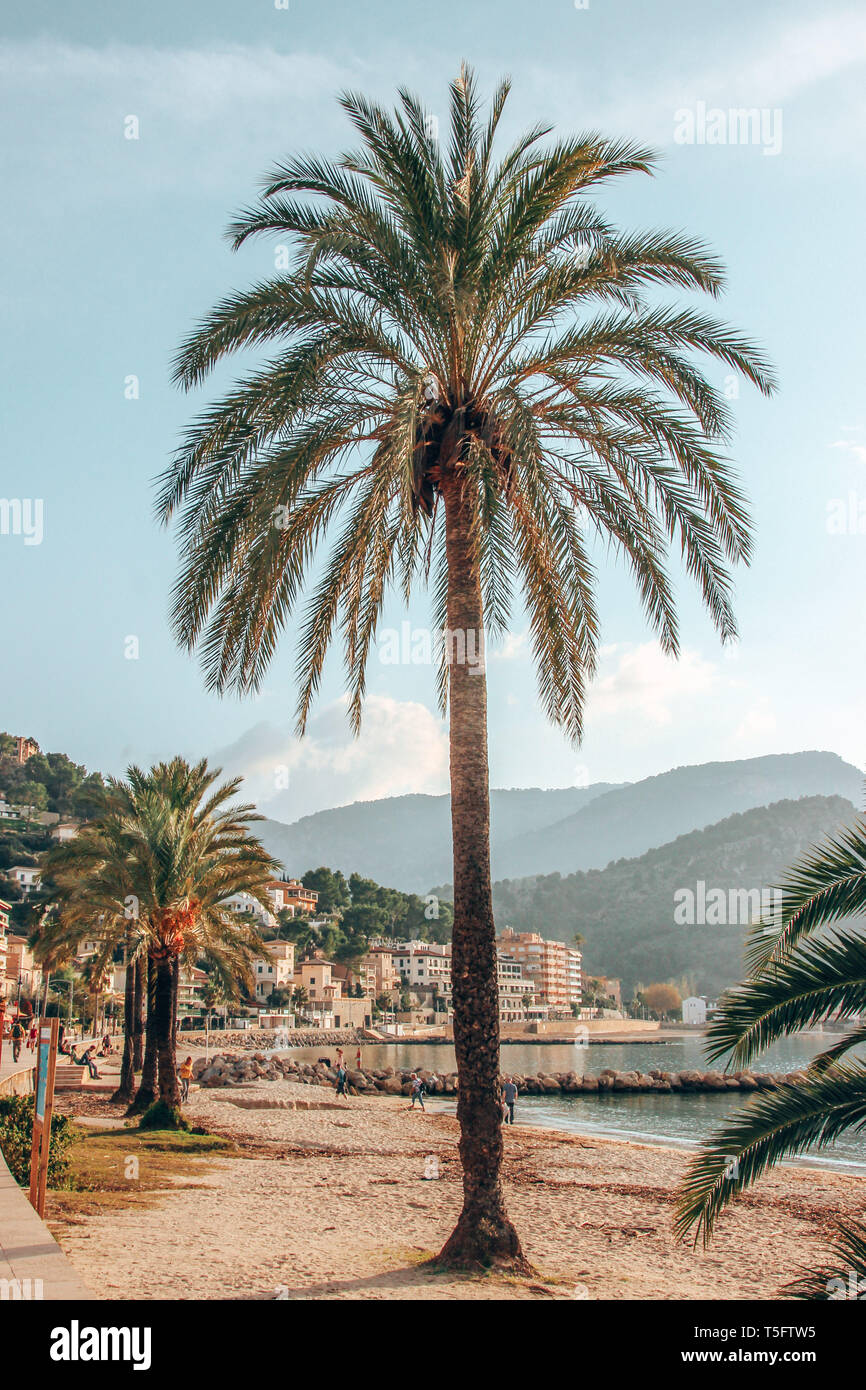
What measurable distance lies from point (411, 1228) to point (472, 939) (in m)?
5.99

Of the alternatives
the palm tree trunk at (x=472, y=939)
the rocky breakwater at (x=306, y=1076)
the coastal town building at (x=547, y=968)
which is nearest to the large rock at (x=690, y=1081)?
the rocky breakwater at (x=306, y=1076)

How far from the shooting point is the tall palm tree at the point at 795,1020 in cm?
748

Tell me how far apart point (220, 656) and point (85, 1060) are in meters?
38.1

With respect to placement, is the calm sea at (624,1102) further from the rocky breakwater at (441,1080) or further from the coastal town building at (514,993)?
the coastal town building at (514,993)

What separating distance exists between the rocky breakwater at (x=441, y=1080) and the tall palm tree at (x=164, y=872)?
28.5 metres

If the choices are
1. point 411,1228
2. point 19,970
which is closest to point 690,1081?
point 411,1228

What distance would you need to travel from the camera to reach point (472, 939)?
1127cm

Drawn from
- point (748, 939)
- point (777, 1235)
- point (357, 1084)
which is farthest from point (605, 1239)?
point (357, 1084)

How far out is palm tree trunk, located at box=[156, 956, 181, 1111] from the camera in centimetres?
2356

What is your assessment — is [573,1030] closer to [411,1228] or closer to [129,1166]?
[129,1166]

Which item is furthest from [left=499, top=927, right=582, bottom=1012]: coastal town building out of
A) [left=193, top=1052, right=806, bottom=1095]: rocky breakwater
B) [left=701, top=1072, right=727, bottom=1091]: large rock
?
[left=701, top=1072, right=727, bottom=1091]: large rock

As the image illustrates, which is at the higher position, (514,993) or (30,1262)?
(30,1262)

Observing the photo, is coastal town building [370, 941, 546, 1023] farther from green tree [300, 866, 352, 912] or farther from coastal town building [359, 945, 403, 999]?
green tree [300, 866, 352, 912]

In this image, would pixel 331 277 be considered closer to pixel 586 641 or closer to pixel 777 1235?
pixel 586 641
